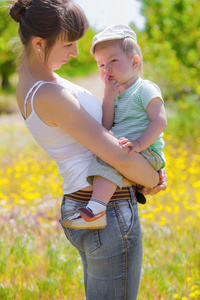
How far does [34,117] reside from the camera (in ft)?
5.37

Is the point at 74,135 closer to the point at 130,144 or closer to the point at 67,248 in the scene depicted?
the point at 130,144

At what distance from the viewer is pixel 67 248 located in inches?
126

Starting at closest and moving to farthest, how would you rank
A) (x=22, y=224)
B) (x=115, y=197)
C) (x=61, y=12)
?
(x=61, y=12)
(x=115, y=197)
(x=22, y=224)

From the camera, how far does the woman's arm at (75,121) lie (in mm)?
1560

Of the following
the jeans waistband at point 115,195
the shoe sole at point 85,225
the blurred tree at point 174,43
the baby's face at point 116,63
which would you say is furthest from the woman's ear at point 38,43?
the blurred tree at point 174,43

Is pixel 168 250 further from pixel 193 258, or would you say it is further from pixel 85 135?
pixel 85 135

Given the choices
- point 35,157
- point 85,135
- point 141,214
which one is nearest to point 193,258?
point 141,214

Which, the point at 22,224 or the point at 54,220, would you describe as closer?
the point at 22,224

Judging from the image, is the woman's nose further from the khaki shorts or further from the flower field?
the flower field

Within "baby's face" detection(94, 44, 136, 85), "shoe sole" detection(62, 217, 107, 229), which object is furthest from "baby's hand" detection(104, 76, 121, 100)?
"shoe sole" detection(62, 217, 107, 229)

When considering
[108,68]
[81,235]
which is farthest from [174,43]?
[81,235]

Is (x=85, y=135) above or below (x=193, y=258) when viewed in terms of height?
above

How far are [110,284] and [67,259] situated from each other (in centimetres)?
140

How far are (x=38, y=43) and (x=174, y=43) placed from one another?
9379 mm
